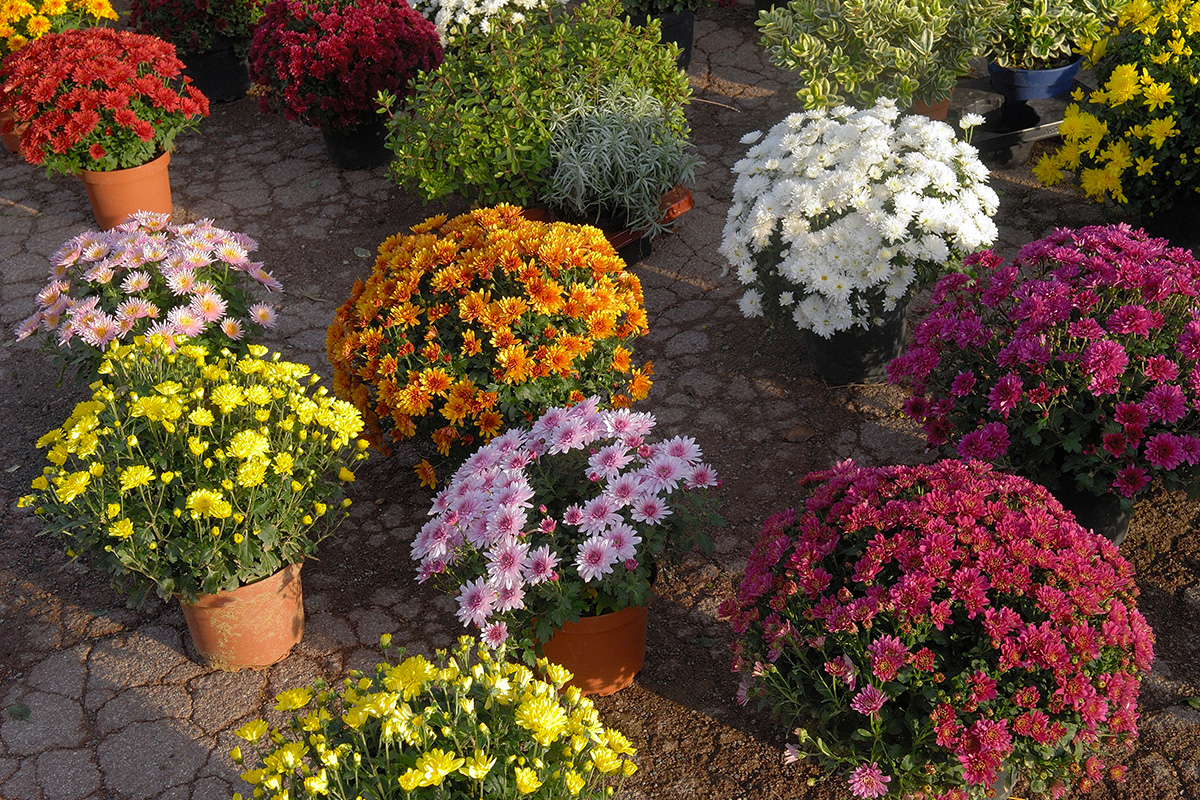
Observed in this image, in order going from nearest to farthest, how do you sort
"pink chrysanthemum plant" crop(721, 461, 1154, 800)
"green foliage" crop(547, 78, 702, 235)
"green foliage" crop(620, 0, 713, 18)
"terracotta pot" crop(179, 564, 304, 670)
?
"pink chrysanthemum plant" crop(721, 461, 1154, 800), "terracotta pot" crop(179, 564, 304, 670), "green foliage" crop(547, 78, 702, 235), "green foliage" crop(620, 0, 713, 18)

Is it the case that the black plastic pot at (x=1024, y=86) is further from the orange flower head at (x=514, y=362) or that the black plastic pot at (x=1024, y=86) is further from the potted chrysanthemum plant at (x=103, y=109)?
the potted chrysanthemum plant at (x=103, y=109)

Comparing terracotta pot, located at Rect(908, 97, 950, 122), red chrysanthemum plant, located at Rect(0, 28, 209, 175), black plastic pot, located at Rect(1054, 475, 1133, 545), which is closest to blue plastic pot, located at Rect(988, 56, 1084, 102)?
terracotta pot, located at Rect(908, 97, 950, 122)

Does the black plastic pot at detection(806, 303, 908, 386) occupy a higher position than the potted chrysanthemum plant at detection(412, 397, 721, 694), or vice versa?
the potted chrysanthemum plant at detection(412, 397, 721, 694)

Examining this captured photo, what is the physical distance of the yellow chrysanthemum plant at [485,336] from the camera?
310 centimetres

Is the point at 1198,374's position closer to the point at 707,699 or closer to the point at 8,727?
the point at 707,699

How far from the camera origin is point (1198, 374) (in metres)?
2.69

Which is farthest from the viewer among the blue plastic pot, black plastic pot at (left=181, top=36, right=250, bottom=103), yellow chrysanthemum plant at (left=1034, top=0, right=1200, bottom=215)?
black plastic pot at (left=181, top=36, right=250, bottom=103)

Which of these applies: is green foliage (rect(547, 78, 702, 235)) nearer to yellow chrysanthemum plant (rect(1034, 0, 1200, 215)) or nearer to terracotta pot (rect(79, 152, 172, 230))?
yellow chrysanthemum plant (rect(1034, 0, 1200, 215))

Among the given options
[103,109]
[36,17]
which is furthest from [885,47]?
[36,17]

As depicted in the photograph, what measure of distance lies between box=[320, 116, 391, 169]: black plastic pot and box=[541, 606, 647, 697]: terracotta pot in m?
3.66

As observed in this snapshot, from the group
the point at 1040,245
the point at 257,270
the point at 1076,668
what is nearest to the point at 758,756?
the point at 1076,668

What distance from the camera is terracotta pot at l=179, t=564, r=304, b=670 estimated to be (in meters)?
2.88

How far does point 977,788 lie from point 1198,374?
1286mm

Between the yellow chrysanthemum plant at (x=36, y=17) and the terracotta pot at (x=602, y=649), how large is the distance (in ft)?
16.3
